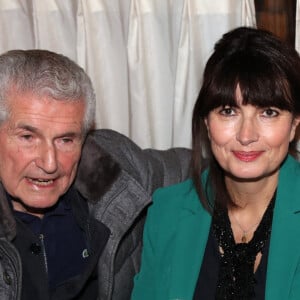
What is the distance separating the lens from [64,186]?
184 cm

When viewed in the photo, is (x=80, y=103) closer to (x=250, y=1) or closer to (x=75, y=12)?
(x=75, y=12)

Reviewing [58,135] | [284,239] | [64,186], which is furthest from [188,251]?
[58,135]

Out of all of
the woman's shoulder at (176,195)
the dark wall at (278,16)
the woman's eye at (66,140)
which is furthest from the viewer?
the dark wall at (278,16)

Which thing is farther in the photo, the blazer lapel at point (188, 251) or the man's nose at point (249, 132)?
the blazer lapel at point (188, 251)

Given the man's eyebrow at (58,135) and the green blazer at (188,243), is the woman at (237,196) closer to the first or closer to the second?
the green blazer at (188,243)

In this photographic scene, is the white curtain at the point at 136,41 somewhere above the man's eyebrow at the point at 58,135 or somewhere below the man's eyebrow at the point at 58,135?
above

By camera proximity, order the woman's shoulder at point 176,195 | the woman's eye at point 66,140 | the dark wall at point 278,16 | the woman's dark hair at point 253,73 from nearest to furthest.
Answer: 1. the woman's dark hair at point 253,73
2. the woman's eye at point 66,140
3. the woman's shoulder at point 176,195
4. the dark wall at point 278,16

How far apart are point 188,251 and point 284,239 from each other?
308 millimetres

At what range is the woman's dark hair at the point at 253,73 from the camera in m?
1.67

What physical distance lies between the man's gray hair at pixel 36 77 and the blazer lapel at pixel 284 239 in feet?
2.22

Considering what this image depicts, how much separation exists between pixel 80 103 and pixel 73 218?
0.43m

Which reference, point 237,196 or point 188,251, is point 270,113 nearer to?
point 237,196

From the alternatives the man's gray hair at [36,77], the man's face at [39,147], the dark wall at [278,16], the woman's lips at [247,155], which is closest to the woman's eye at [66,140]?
the man's face at [39,147]

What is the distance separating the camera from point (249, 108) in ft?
5.51
